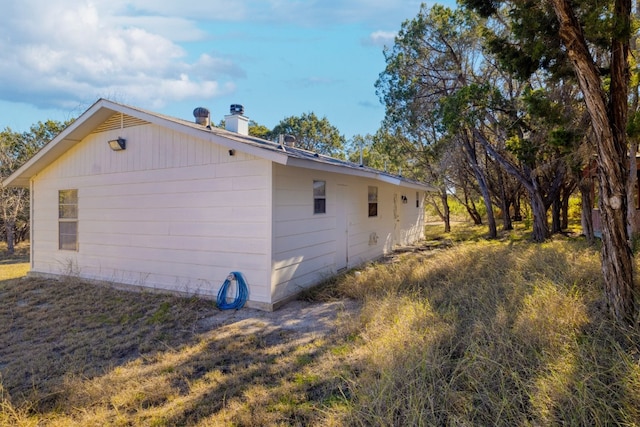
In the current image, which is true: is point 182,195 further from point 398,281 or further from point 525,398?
point 525,398

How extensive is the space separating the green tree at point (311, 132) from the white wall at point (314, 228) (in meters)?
17.5

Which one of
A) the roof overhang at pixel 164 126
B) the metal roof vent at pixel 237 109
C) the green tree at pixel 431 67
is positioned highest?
the green tree at pixel 431 67

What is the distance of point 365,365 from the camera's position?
3.15 m

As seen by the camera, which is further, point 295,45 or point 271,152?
point 295,45

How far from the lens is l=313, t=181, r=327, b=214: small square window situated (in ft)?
23.5

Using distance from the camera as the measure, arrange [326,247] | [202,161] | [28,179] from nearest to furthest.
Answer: [202,161], [326,247], [28,179]

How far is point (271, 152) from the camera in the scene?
5.27m

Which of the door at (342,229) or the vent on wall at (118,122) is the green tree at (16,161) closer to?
the vent on wall at (118,122)

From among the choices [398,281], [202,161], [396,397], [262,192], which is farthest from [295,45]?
[396,397]

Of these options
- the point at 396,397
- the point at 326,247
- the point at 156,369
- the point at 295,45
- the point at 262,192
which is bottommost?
the point at 156,369

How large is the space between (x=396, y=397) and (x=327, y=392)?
2.27 ft

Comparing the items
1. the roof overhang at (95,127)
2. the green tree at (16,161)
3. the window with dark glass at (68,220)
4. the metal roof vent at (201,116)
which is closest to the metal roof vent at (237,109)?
the metal roof vent at (201,116)

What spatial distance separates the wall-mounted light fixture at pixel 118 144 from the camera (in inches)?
280

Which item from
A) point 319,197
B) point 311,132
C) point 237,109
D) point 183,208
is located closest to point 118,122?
point 183,208
